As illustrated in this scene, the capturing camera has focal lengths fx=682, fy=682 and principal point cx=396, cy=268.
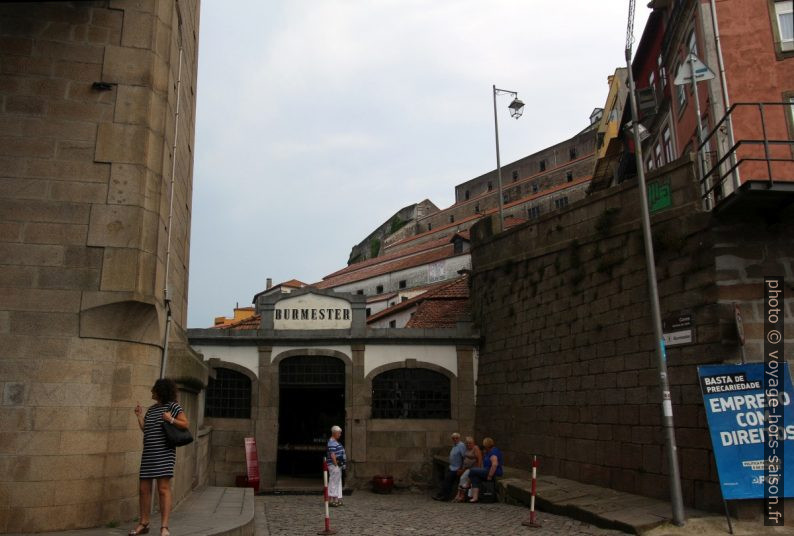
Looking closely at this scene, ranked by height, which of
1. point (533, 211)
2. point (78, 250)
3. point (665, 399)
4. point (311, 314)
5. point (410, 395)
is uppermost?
point (533, 211)

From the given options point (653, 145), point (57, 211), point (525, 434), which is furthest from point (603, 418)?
point (653, 145)

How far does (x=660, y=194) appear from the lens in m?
11.8

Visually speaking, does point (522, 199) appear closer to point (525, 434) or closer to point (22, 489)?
point (525, 434)

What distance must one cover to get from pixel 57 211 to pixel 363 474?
1317 cm

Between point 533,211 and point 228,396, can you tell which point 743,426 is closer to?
point 228,396

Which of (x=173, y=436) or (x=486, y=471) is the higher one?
(x=173, y=436)

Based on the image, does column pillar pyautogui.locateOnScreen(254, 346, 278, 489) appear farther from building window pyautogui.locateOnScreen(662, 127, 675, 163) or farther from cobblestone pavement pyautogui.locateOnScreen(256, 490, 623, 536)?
building window pyautogui.locateOnScreen(662, 127, 675, 163)

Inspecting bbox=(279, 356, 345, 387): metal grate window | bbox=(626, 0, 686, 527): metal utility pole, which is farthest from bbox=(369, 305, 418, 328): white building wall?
bbox=(626, 0, 686, 527): metal utility pole

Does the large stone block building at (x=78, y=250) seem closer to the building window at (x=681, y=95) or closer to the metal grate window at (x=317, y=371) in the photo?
the metal grate window at (x=317, y=371)

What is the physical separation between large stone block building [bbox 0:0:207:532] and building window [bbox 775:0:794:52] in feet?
48.1

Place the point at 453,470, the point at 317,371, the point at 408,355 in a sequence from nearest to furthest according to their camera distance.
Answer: the point at 453,470
the point at 408,355
the point at 317,371

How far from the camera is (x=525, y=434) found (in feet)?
52.1

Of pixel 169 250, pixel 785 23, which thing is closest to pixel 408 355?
pixel 169 250

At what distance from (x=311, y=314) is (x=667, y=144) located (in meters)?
13.2
